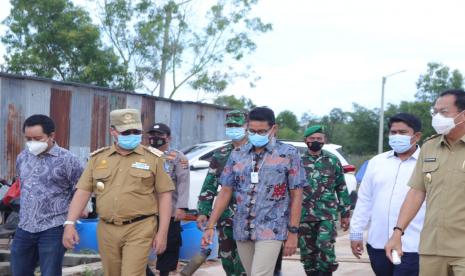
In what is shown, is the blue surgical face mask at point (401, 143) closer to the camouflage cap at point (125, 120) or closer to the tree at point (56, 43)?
the camouflage cap at point (125, 120)

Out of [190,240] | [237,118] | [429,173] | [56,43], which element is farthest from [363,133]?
[429,173]

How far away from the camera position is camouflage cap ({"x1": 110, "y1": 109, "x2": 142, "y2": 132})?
5.64m

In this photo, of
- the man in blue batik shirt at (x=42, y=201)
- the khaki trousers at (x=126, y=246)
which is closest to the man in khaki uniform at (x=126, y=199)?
the khaki trousers at (x=126, y=246)

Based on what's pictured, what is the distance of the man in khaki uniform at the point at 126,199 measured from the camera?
5.45 meters

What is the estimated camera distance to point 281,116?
6297cm

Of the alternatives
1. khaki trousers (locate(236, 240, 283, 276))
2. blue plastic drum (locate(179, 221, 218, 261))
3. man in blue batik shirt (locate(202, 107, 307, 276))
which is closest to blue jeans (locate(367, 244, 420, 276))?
man in blue batik shirt (locate(202, 107, 307, 276))

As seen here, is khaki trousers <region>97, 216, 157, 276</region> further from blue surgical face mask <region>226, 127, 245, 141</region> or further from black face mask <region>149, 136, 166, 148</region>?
black face mask <region>149, 136, 166, 148</region>

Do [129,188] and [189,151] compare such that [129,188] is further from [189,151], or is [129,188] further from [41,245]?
[189,151]

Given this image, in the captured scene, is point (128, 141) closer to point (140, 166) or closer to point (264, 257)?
point (140, 166)

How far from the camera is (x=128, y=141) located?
5.58 m

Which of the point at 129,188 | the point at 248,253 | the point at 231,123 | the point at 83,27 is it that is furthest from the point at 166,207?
the point at 83,27

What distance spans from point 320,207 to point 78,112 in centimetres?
896

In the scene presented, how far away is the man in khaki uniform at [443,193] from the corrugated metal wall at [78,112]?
33.6ft

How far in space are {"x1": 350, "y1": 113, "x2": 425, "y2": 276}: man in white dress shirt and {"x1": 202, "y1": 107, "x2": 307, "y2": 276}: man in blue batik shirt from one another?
0.62 m
